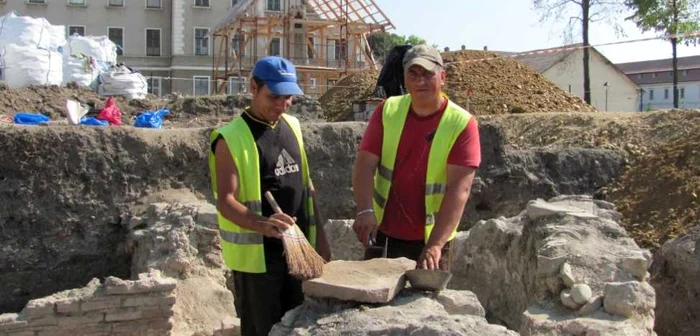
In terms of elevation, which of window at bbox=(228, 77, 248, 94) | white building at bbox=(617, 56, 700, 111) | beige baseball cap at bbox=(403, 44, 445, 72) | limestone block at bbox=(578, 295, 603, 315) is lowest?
limestone block at bbox=(578, 295, 603, 315)

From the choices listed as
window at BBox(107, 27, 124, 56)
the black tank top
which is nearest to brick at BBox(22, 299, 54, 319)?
the black tank top

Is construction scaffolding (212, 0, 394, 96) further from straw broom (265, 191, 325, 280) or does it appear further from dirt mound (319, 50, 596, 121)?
straw broom (265, 191, 325, 280)

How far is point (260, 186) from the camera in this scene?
3.79m

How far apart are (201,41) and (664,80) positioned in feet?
119

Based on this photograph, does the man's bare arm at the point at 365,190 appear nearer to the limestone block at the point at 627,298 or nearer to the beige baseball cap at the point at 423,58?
the beige baseball cap at the point at 423,58

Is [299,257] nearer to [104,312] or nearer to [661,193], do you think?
[104,312]

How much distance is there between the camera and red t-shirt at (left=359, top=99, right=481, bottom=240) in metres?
3.78

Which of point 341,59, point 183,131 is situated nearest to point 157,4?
point 341,59

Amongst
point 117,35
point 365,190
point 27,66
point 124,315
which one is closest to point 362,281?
point 365,190

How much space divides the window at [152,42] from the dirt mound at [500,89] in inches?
A: 904

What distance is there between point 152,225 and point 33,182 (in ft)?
4.71

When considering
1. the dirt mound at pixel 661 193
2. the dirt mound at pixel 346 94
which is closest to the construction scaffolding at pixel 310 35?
the dirt mound at pixel 346 94

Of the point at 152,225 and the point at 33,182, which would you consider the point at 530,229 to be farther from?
the point at 33,182

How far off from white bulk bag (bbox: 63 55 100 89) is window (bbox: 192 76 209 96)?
17.7m
